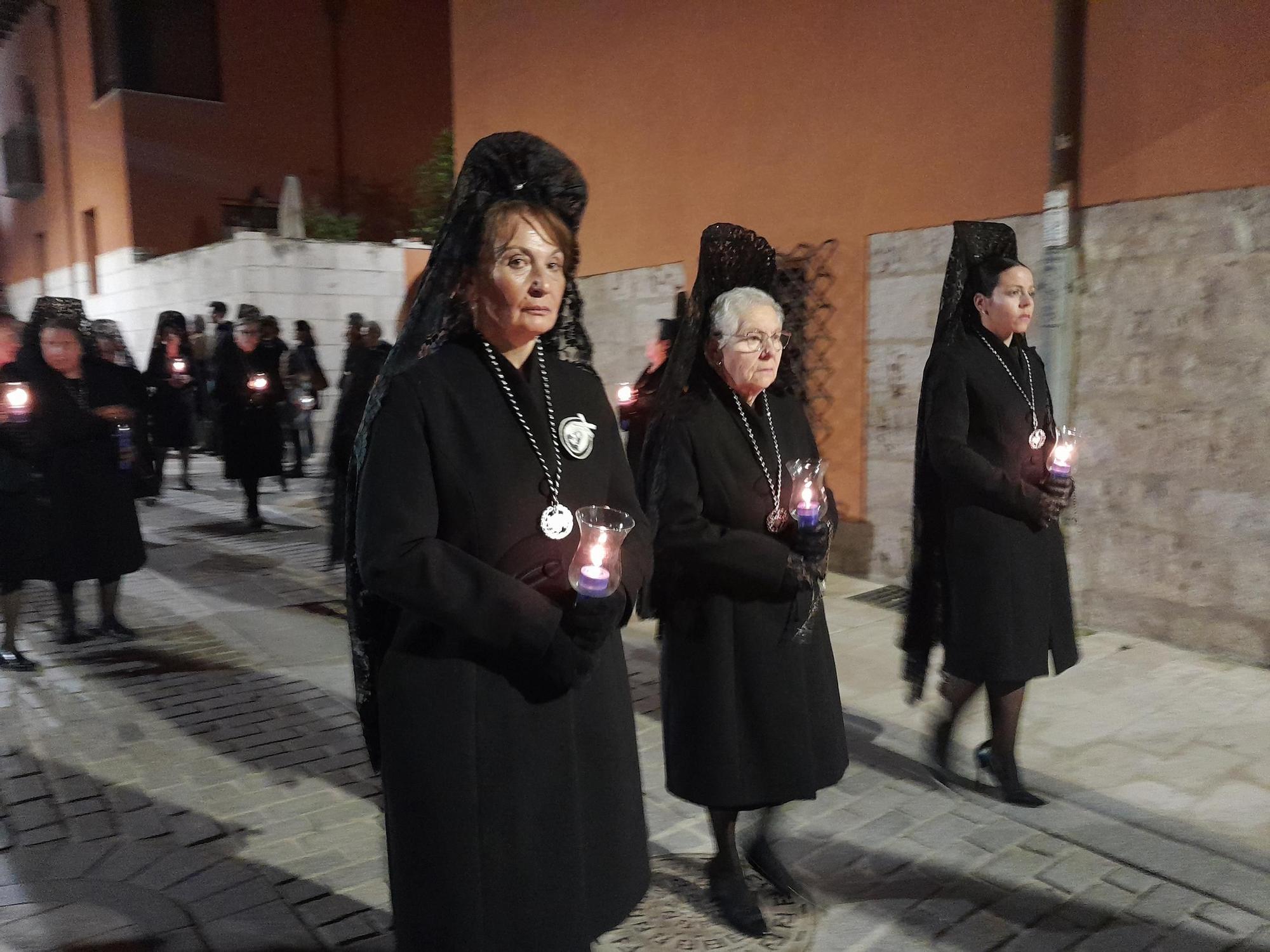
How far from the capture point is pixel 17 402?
17.0 feet

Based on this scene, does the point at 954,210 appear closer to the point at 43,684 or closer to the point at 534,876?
the point at 534,876

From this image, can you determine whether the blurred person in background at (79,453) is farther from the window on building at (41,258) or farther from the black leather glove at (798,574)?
the window on building at (41,258)

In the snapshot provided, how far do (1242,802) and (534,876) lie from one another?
3.16 meters

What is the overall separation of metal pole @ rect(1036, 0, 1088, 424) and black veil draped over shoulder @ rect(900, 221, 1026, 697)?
2.27 metres

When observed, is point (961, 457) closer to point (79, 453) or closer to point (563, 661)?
point (563, 661)

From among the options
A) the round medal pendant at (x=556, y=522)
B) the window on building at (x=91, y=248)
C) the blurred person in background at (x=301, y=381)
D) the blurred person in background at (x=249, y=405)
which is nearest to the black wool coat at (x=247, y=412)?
the blurred person in background at (x=249, y=405)

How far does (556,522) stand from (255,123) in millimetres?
19879

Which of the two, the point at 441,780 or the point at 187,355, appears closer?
the point at 441,780

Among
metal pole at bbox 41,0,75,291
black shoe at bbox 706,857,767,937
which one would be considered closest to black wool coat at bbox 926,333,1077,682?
black shoe at bbox 706,857,767,937

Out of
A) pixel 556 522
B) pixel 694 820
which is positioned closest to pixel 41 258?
pixel 694 820

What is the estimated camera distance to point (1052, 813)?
12.1 feet

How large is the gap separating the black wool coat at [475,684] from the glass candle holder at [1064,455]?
199 centimetres

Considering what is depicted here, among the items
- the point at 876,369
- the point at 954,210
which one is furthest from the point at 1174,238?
the point at 876,369

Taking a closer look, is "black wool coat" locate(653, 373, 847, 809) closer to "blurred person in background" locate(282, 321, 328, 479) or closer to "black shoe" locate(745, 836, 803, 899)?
"black shoe" locate(745, 836, 803, 899)
